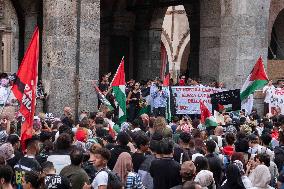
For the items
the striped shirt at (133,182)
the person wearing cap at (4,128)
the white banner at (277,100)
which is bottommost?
the striped shirt at (133,182)

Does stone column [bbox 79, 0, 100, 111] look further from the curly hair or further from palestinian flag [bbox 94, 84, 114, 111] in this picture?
the curly hair

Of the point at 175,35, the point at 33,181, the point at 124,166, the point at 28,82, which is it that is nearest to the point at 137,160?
the point at 124,166

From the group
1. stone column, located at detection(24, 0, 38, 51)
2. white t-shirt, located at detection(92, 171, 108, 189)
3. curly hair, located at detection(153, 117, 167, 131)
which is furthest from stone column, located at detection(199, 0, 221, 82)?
white t-shirt, located at detection(92, 171, 108, 189)

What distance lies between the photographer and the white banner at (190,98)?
2073cm

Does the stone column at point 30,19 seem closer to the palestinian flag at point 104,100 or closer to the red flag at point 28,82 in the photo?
the palestinian flag at point 104,100

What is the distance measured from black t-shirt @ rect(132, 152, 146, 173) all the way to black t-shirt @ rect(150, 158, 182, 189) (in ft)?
2.18

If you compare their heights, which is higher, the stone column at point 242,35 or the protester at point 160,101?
the stone column at point 242,35

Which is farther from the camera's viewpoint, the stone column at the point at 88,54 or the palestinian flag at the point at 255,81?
the palestinian flag at the point at 255,81

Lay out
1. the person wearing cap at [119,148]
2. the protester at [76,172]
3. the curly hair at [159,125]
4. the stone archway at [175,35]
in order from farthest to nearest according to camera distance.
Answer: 1. the stone archway at [175,35]
2. the curly hair at [159,125]
3. the person wearing cap at [119,148]
4. the protester at [76,172]

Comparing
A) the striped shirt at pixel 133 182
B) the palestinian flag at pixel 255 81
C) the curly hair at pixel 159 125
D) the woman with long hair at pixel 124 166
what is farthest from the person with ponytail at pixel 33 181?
the palestinian flag at pixel 255 81

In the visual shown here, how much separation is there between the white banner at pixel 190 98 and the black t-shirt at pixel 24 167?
11.7 meters

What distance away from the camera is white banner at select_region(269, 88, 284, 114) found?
21.5 m

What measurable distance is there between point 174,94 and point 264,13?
3942 mm

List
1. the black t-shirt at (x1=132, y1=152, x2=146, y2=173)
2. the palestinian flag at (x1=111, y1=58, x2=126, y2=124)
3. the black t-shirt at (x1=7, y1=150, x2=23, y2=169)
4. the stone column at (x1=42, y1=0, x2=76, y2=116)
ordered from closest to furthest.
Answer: the black t-shirt at (x1=7, y1=150, x2=23, y2=169)
the black t-shirt at (x1=132, y1=152, x2=146, y2=173)
the palestinian flag at (x1=111, y1=58, x2=126, y2=124)
the stone column at (x1=42, y1=0, x2=76, y2=116)
